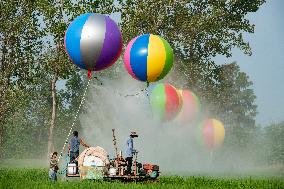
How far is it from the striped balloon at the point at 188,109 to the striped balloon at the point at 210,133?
2462 mm

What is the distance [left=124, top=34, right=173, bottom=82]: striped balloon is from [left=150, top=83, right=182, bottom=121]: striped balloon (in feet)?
18.1

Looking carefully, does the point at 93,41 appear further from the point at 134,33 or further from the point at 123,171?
the point at 134,33

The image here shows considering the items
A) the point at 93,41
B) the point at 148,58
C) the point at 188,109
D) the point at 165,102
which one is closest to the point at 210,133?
the point at 188,109

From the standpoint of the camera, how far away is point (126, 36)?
35.7m

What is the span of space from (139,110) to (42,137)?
72497 millimetres

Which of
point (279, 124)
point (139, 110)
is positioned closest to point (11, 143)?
point (279, 124)

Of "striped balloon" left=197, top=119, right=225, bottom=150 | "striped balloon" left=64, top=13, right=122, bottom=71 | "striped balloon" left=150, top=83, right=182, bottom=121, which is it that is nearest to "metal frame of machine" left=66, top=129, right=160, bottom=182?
"striped balloon" left=64, top=13, right=122, bottom=71

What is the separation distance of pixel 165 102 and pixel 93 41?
8.74 m

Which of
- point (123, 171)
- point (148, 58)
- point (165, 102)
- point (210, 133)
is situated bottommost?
point (123, 171)

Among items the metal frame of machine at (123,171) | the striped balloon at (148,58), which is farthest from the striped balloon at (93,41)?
the metal frame of machine at (123,171)

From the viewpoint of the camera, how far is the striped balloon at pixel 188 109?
85.4 ft

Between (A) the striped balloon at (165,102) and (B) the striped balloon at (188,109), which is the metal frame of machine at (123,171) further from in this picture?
(B) the striped balloon at (188,109)

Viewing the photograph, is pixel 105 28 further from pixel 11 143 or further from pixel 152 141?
pixel 11 143

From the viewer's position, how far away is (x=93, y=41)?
50.2 ft
